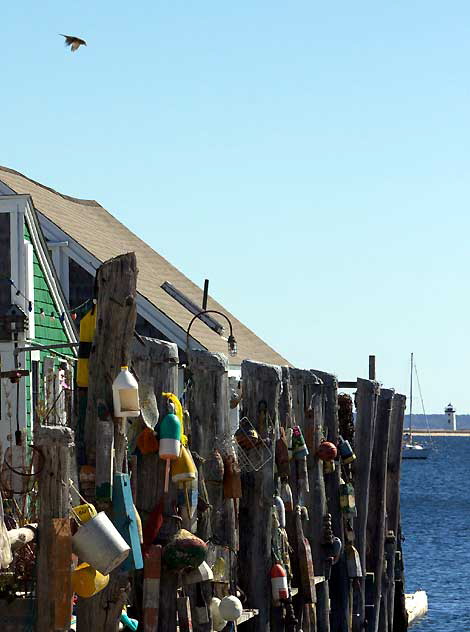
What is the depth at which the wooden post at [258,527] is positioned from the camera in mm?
13242

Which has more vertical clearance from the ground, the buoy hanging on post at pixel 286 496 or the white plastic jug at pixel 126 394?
the white plastic jug at pixel 126 394

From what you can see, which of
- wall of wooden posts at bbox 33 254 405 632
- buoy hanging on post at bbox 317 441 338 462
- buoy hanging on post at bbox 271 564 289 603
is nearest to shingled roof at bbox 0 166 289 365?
wall of wooden posts at bbox 33 254 405 632

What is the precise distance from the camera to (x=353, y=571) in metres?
17.1

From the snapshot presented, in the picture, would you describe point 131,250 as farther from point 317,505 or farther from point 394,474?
point 317,505

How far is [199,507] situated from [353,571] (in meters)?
5.54

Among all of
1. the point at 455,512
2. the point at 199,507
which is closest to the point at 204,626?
the point at 199,507

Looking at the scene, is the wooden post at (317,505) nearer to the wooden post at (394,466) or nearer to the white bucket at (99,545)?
the wooden post at (394,466)

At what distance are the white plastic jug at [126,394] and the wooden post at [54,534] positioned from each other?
1.08 metres

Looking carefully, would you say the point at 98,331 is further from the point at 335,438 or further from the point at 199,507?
the point at 335,438

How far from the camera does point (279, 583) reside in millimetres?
13258

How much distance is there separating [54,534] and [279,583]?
4.70 metres

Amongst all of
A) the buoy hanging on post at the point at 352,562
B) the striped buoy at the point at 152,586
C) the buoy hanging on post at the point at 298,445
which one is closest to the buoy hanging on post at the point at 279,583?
the buoy hanging on post at the point at 298,445

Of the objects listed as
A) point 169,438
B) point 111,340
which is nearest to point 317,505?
point 169,438

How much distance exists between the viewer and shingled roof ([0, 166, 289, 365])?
24922 mm
